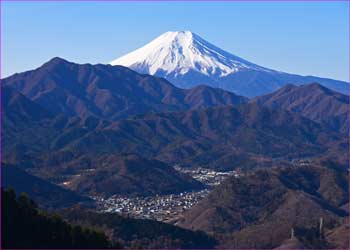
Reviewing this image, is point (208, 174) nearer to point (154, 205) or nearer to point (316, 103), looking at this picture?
point (154, 205)

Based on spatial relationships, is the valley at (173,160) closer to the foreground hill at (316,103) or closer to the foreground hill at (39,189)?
the foreground hill at (39,189)

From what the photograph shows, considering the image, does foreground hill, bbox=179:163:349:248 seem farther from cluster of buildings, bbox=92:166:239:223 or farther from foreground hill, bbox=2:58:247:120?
foreground hill, bbox=2:58:247:120

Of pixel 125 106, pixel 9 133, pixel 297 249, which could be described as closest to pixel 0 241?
pixel 297 249

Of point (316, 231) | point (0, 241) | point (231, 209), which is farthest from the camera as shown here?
point (231, 209)

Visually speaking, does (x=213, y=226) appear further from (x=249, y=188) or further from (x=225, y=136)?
(x=225, y=136)

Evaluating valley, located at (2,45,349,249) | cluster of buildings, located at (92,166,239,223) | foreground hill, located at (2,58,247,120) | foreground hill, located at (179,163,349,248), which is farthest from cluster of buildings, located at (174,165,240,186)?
foreground hill, located at (2,58,247,120)

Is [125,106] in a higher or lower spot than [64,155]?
higher

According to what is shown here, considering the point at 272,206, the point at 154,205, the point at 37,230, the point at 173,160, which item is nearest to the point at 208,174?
the point at 173,160

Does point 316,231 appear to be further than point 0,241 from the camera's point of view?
Yes
